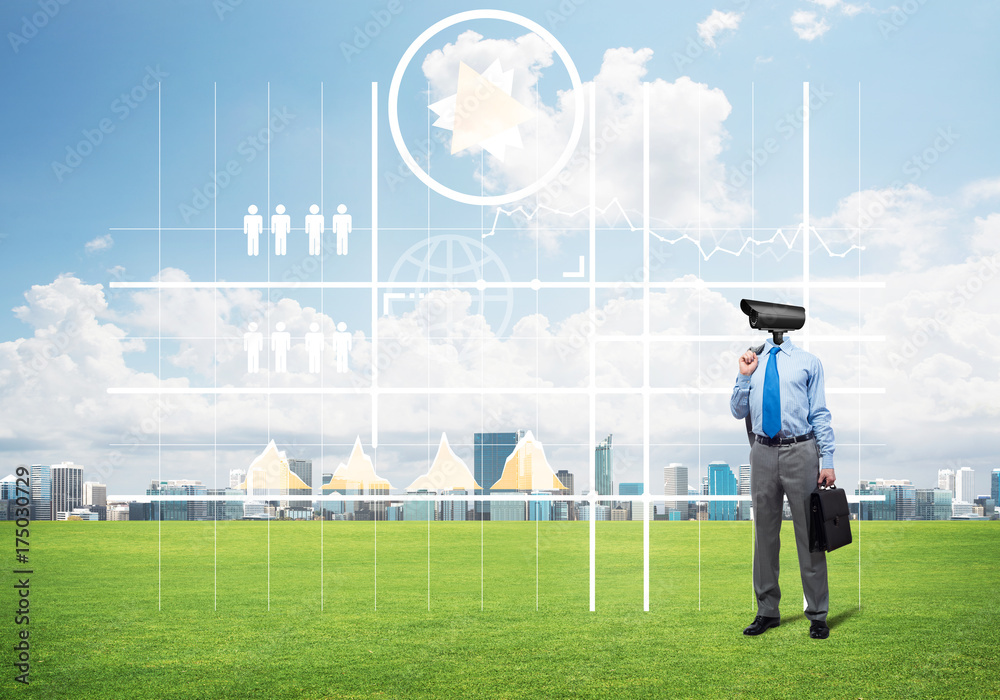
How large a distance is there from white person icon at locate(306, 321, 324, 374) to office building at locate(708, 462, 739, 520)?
408 cm

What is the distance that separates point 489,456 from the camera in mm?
8211

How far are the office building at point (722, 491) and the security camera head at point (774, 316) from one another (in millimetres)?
1459

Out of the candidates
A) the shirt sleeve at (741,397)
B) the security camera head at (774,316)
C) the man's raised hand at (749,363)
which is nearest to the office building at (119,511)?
the shirt sleeve at (741,397)

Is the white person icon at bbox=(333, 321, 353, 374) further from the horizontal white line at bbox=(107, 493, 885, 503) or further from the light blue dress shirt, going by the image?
the light blue dress shirt

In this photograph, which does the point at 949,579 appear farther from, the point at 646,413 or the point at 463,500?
the point at 463,500

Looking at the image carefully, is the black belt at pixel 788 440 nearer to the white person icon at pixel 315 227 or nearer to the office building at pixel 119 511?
the white person icon at pixel 315 227

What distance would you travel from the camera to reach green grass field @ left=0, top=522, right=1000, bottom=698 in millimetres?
5668

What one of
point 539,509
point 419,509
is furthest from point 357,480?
point 539,509

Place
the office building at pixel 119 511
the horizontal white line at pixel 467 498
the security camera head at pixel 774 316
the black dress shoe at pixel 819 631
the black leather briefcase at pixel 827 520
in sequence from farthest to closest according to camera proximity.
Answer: the office building at pixel 119 511
the horizontal white line at pixel 467 498
the security camera head at pixel 774 316
the black dress shoe at pixel 819 631
the black leather briefcase at pixel 827 520

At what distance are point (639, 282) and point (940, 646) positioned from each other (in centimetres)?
395

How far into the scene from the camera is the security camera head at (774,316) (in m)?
6.91

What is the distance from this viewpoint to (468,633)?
6898 millimetres

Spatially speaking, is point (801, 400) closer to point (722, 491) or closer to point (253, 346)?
point (722, 491)

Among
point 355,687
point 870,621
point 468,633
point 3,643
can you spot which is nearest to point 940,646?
point 870,621
